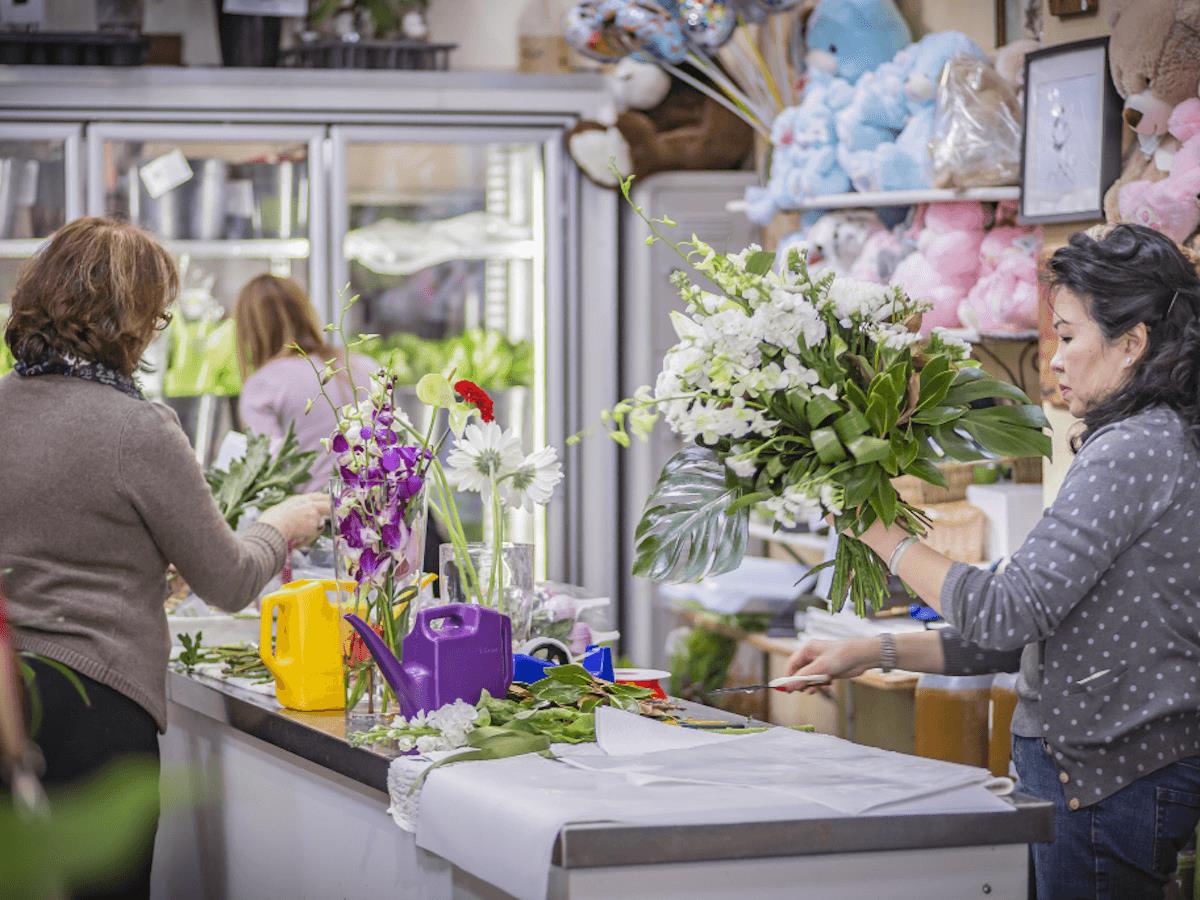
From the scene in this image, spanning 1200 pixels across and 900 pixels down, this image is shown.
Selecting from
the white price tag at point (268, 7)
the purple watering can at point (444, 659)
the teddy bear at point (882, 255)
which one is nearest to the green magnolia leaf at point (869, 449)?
the purple watering can at point (444, 659)

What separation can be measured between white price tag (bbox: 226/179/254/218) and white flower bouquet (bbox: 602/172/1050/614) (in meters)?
3.38

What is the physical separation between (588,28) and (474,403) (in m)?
2.60

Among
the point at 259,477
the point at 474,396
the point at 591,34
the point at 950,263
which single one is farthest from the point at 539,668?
the point at 591,34

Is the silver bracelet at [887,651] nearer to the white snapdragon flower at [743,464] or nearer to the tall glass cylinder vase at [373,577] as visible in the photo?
the white snapdragon flower at [743,464]

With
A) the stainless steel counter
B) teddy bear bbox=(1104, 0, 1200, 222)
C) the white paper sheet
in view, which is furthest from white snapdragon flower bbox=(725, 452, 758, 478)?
teddy bear bbox=(1104, 0, 1200, 222)

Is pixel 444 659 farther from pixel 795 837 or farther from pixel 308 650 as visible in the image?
pixel 795 837

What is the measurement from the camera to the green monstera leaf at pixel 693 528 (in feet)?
6.57

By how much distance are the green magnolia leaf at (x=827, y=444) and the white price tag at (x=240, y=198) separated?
11.7ft

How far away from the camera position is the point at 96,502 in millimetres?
2123

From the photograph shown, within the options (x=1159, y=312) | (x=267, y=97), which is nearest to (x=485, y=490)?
(x=1159, y=312)

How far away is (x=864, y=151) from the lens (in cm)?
402

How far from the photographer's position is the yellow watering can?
2.24 m

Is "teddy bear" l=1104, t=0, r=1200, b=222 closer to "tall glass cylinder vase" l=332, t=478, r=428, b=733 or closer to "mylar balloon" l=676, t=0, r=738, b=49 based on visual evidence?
"mylar balloon" l=676, t=0, r=738, b=49

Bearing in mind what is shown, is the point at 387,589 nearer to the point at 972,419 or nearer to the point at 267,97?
the point at 972,419
